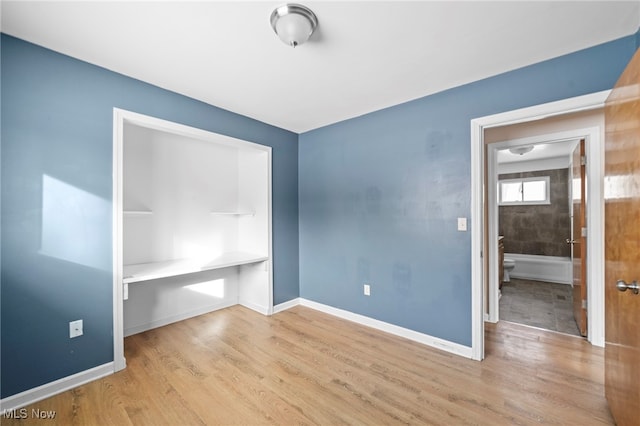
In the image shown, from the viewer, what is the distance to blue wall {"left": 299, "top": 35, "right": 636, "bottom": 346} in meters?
2.12

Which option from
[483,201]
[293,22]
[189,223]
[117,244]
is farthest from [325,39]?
[189,223]

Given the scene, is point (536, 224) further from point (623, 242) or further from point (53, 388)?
point (53, 388)

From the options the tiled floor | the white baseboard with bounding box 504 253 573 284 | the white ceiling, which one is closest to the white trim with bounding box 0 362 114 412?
the white ceiling

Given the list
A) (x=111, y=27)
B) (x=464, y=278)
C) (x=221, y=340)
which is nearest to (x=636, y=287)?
(x=464, y=278)

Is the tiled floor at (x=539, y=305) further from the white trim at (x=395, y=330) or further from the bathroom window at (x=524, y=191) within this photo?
the bathroom window at (x=524, y=191)

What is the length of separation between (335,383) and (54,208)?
94.3 inches

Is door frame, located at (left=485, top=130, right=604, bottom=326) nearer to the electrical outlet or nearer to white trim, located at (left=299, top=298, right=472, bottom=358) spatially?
white trim, located at (left=299, top=298, right=472, bottom=358)

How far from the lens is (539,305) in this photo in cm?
372

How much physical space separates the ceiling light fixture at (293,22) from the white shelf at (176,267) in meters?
2.20

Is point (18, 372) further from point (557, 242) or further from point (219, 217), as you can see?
point (557, 242)

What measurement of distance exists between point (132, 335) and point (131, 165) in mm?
1792

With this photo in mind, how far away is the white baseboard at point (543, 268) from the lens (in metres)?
4.98

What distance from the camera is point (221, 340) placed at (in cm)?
271

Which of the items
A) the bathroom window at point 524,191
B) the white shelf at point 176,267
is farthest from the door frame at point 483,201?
the bathroom window at point 524,191
